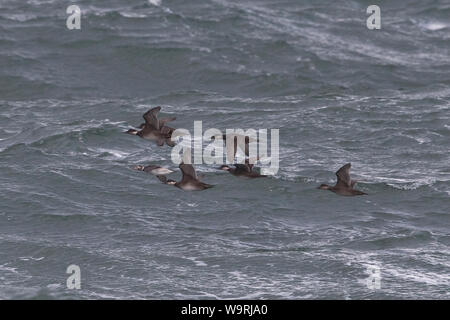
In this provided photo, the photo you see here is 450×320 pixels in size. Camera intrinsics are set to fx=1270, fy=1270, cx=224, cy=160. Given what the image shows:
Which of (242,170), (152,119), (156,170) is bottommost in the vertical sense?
(156,170)

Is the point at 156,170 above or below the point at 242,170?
below

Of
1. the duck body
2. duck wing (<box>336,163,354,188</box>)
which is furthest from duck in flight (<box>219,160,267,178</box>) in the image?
duck wing (<box>336,163,354,188</box>)

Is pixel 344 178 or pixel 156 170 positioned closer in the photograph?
pixel 344 178

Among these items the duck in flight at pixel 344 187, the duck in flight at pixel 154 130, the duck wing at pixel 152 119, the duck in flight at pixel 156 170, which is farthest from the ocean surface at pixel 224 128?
the duck wing at pixel 152 119

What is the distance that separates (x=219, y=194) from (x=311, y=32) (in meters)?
18.6

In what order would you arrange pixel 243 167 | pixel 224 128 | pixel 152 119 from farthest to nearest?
pixel 224 128, pixel 243 167, pixel 152 119

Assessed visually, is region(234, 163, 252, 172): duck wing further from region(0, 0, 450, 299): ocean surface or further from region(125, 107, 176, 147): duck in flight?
region(125, 107, 176, 147): duck in flight

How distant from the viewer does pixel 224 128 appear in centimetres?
4178

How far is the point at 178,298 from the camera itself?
98.2 ft

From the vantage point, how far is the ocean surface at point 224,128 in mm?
31406

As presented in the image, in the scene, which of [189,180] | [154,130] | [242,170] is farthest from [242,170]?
[154,130]

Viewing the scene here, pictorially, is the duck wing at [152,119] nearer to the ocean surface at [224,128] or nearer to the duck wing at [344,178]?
the ocean surface at [224,128]

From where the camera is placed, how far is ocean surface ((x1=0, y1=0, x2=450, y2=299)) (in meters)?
31.4

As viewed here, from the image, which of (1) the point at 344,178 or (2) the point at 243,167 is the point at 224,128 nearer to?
(2) the point at 243,167
